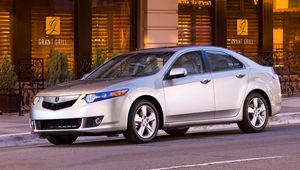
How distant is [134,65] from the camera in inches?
540

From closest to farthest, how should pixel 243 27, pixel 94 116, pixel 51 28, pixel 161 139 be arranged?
pixel 94 116, pixel 161 139, pixel 51 28, pixel 243 27

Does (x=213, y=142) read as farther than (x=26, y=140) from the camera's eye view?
No

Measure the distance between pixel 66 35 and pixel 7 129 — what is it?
716cm

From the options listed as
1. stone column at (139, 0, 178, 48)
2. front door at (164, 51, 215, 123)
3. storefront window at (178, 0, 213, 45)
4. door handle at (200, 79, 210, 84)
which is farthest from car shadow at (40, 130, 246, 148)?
storefront window at (178, 0, 213, 45)

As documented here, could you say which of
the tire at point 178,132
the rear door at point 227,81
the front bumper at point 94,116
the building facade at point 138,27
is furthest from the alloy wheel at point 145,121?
the building facade at point 138,27

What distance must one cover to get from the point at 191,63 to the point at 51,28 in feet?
28.4

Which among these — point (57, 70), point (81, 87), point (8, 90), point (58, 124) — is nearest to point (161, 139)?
point (81, 87)

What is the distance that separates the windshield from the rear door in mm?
921

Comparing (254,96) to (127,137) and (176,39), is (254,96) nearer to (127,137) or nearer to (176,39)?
(127,137)

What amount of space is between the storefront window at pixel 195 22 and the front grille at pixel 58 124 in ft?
38.0

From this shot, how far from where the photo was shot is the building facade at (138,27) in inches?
833

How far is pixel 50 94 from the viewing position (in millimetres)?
12891

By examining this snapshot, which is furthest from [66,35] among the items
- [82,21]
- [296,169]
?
[296,169]

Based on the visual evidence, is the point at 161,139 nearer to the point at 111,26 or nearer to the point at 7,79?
the point at 7,79
